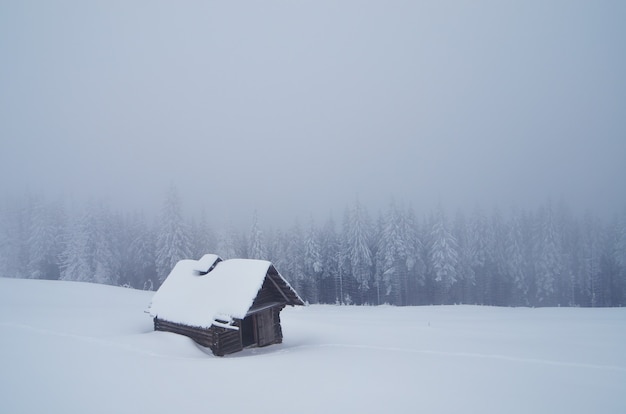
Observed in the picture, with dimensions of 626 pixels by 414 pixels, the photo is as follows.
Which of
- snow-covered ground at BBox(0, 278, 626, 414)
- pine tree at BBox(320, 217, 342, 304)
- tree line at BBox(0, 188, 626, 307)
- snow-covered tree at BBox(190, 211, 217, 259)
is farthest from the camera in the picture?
snow-covered tree at BBox(190, 211, 217, 259)

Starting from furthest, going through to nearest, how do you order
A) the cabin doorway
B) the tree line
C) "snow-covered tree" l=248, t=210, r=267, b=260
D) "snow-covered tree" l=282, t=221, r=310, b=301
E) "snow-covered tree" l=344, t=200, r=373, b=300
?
"snow-covered tree" l=282, t=221, r=310, b=301
"snow-covered tree" l=248, t=210, r=267, b=260
"snow-covered tree" l=344, t=200, r=373, b=300
the tree line
the cabin doorway

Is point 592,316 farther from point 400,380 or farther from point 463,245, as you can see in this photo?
point 400,380

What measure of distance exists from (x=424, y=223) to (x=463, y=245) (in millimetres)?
7350

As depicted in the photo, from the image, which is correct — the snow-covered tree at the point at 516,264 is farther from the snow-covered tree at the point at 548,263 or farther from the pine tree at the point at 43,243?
the pine tree at the point at 43,243

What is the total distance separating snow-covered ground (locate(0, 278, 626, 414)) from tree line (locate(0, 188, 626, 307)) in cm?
2742

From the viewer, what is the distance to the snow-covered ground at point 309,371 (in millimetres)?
8844

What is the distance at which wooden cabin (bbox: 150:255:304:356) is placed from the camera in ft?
56.4

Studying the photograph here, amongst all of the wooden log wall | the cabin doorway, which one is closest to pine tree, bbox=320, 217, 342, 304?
the cabin doorway

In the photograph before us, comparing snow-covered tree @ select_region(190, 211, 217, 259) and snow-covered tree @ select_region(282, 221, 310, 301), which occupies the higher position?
snow-covered tree @ select_region(190, 211, 217, 259)

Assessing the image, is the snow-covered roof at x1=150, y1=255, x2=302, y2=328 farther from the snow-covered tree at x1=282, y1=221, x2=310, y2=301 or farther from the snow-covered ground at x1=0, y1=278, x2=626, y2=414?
the snow-covered tree at x1=282, y1=221, x2=310, y2=301

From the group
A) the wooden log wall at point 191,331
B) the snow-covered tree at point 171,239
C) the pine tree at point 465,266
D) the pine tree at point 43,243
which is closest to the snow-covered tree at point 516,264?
the pine tree at point 465,266

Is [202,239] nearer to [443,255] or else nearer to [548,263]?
[443,255]

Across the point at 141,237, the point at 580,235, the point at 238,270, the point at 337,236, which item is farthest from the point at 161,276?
the point at 580,235

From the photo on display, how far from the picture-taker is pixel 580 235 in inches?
2242
